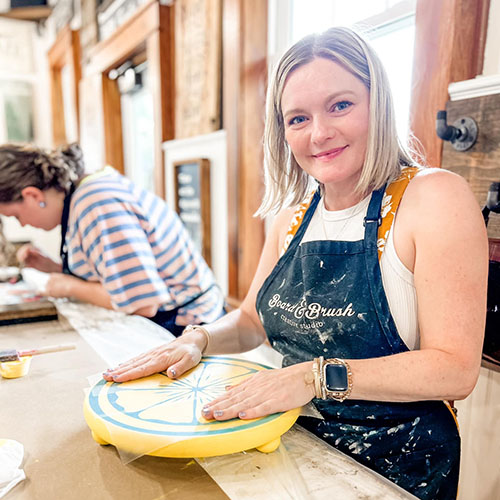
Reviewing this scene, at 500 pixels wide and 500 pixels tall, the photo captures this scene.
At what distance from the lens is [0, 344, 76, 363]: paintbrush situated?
110 centimetres

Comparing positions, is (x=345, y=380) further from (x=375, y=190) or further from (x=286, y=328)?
(x=375, y=190)

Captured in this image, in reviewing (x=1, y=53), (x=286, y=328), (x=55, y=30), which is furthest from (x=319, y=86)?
(x=1, y=53)

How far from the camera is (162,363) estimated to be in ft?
3.17

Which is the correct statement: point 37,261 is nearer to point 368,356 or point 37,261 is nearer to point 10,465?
point 10,465

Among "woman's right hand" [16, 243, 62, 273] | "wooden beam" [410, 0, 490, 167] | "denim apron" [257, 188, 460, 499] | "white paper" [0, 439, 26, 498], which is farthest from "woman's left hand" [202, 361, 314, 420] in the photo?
"woman's right hand" [16, 243, 62, 273]

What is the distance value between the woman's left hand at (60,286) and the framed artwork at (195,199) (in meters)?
0.98

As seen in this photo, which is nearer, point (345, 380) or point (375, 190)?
point (345, 380)

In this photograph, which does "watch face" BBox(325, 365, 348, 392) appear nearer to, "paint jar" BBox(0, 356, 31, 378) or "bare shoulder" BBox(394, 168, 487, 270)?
"bare shoulder" BBox(394, 168, 487, 270)

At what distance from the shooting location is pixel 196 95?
269 centimetres

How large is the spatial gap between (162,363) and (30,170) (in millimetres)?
1214

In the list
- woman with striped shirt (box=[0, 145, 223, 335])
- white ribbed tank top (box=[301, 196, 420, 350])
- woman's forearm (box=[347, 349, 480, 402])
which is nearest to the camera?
woman's forearm (box=[347, 349, 480, 402])

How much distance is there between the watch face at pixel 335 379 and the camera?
2.67 ft

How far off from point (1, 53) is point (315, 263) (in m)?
6.21

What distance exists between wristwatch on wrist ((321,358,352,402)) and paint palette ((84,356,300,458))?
7 centimetres
